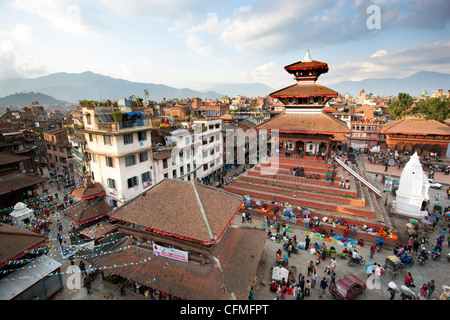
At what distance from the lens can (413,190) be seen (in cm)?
2317

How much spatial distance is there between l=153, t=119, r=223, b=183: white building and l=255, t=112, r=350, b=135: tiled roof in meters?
9.75

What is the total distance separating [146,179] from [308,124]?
20.4 metres

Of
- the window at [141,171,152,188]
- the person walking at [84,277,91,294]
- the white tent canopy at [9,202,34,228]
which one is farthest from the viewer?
the window at [141,171,152,188]

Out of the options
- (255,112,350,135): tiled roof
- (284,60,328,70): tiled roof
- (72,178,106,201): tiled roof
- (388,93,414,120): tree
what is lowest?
(72,178,106,201): tiled roof

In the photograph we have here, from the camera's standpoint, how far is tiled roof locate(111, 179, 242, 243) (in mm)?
10959

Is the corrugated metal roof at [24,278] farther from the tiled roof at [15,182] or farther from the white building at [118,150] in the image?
the tiled roof at [15,182]

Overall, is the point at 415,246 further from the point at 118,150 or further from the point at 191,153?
the point at 118,150

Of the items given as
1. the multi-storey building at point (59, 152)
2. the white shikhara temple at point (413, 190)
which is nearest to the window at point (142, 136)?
the multi-storey building at point (59, 152)

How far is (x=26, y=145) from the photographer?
40000mm

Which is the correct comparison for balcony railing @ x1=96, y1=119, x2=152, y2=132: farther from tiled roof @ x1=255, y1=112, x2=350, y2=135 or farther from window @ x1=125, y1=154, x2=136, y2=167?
tiled roof @ x1=255, y1=112, x2=350, y2=135

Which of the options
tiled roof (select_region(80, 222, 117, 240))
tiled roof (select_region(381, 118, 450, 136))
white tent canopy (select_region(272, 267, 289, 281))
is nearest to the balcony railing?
tiled roof (select_region(80, 222, 117, 240))

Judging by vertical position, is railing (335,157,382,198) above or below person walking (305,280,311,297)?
above

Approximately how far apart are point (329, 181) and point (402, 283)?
11.5m

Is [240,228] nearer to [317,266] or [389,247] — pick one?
[317,266]
